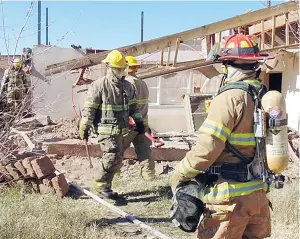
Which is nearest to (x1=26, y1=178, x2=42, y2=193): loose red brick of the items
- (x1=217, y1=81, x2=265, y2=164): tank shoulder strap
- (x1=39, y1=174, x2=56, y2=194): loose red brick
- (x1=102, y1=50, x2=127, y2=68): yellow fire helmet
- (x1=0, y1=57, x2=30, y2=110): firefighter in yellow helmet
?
(x1=39, y1=174, x2=56, y2=194): loose red brick

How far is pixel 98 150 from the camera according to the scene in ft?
28.0

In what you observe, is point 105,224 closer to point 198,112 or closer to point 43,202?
point 43,202

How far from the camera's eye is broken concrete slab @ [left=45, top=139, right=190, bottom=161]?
27.5ft

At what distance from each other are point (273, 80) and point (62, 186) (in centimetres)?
938

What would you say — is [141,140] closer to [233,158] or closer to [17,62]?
[17,62]

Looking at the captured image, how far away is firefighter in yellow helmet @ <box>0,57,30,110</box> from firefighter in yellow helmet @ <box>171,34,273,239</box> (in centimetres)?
213

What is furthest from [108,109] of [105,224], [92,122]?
[105,224]

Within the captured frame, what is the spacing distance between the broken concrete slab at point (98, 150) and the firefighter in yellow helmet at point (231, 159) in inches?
197

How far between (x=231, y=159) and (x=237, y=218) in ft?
1.32

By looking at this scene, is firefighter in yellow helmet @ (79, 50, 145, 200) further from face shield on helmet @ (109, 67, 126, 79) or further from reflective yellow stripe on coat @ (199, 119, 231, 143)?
reflective yellow stripe on coat @ (199, 119, 231, 143)

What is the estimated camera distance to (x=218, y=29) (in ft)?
35.2

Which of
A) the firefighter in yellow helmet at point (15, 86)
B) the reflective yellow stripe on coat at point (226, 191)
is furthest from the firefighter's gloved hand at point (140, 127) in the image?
the reflective yellow stripe on coat at point (226, 191)

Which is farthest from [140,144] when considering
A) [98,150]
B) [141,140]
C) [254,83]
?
[254,83]

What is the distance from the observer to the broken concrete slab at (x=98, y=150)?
27.5 feet
